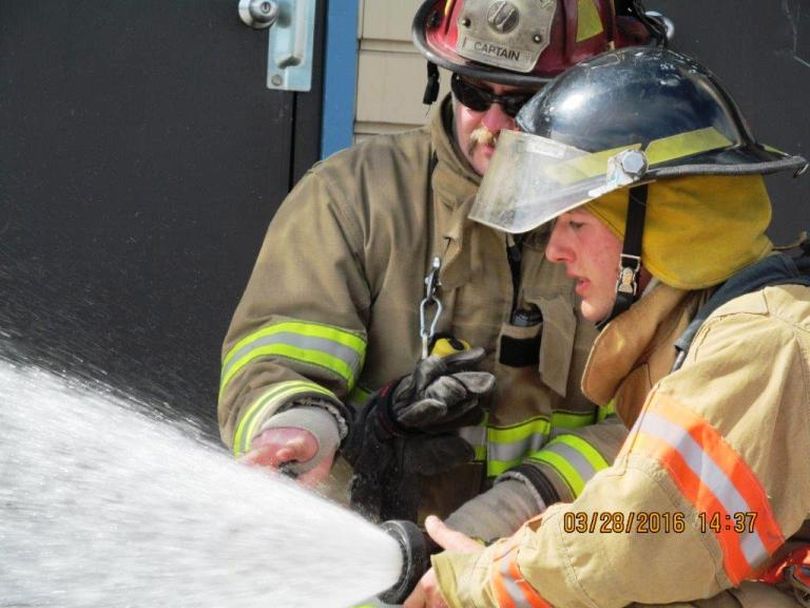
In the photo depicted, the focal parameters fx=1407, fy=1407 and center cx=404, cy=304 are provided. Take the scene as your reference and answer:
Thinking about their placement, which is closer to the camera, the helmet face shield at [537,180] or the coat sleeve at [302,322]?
the helmet face shield at [537,180]

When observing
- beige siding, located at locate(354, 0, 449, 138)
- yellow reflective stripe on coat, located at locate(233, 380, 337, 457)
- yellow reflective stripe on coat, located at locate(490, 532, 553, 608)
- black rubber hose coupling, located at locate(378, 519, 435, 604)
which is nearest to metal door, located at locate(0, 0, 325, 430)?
beige siding, located at locate(354, 0, 449, 138)

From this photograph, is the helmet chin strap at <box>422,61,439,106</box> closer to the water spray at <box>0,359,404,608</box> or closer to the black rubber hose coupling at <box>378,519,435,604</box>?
the water spray at <box>0,359,404,608</box>

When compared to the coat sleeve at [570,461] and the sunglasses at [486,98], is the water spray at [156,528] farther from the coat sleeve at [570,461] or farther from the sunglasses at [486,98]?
the sunglasses at [486,98]

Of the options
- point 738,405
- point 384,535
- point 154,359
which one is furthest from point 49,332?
point 738,405

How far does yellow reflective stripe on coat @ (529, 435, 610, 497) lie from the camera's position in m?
3.24

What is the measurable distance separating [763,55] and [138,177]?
7.05ft

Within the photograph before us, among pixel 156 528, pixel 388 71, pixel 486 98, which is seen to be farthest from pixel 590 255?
pixel 388 71

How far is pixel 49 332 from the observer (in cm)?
476

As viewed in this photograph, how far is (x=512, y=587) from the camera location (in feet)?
8.23

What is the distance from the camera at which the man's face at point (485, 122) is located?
3.39m

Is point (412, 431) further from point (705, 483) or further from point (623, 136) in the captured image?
point (705, 483)

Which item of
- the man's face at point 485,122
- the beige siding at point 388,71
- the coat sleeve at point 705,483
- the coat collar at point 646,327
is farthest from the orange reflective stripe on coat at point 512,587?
the beige siding at point 388,71

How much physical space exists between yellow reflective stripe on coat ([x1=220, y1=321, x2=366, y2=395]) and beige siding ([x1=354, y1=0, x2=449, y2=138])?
1.67m

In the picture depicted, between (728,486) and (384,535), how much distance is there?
81cm
